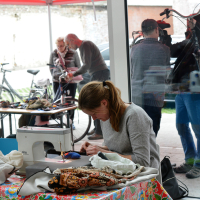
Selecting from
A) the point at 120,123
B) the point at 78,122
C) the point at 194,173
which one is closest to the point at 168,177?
the point at 194,173

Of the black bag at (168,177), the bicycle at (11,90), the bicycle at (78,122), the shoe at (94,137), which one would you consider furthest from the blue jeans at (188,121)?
the bicycle at (11,90)

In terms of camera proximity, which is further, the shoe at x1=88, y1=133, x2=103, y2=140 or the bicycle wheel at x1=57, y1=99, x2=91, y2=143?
the bicycle wheel at x1=57, y1=99, x2=91, y2=143

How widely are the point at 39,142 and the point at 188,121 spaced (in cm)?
157

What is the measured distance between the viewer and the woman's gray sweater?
1.61 metres

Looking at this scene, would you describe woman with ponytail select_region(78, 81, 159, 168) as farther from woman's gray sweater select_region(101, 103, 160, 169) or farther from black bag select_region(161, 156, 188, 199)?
black bag select_region(161, 156, 188, 199)

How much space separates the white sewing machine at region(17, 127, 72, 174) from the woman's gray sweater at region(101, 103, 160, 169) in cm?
32

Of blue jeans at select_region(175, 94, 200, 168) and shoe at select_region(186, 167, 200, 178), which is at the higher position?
blue jeans at select_region(175, 94, 200, 168)

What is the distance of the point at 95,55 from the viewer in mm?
3988

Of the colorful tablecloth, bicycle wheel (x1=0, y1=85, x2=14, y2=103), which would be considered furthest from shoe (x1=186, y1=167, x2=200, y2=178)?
bicycle wheel (x1=0, y1=85, x2=14, y2=103)

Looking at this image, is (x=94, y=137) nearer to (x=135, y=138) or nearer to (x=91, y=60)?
(x=91, y=60)

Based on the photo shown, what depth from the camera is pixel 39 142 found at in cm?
162

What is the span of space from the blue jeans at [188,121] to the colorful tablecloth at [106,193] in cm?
141

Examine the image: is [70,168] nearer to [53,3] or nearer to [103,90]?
[103,90]

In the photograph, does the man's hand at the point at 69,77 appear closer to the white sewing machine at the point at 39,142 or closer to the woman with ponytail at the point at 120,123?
the woman with ponytail at the point at 120,123
